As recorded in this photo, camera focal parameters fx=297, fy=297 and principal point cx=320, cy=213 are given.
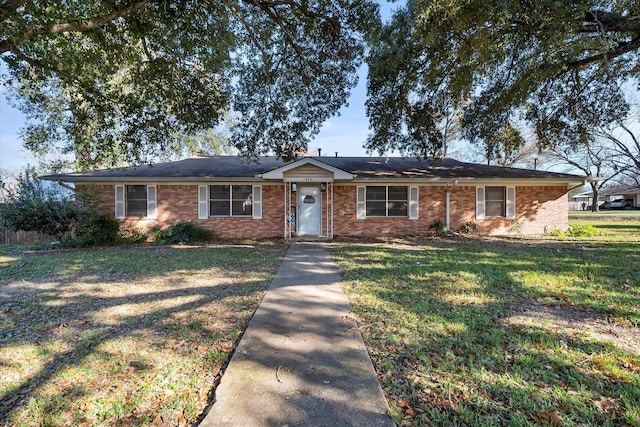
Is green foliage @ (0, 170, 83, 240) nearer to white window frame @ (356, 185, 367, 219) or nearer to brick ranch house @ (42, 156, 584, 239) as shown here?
brick ranch house @ (42, 156, 584, 239)

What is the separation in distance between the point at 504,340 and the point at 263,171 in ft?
36.5

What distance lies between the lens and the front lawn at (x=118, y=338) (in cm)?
231

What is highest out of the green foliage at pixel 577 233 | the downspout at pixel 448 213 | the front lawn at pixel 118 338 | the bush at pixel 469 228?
the downspout at pixel 448 213

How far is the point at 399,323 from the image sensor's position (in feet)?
12.4

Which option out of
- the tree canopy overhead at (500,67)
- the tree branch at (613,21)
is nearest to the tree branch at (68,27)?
the tree canopy overhead at (500,67)

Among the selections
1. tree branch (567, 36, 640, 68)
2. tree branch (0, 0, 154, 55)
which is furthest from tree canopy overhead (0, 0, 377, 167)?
tree branch (567, 36, 640, 68)

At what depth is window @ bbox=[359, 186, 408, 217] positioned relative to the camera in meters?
12.8

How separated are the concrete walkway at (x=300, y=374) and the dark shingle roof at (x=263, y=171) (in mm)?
8472

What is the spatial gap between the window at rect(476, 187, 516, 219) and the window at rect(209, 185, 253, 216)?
389 inches

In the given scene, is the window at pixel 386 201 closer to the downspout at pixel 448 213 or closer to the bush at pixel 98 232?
the downspout at pixel 448 213

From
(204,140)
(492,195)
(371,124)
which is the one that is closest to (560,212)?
(492,195)

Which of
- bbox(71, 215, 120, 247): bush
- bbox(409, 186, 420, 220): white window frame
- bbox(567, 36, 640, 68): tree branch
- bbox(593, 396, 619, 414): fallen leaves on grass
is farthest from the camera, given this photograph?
bbox(409, 186, 420, 220): white window frame

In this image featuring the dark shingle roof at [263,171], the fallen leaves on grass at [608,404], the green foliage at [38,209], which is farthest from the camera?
the dark shingle roof at [263,171]

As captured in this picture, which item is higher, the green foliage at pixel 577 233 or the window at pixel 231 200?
the window at pixel 231 200
